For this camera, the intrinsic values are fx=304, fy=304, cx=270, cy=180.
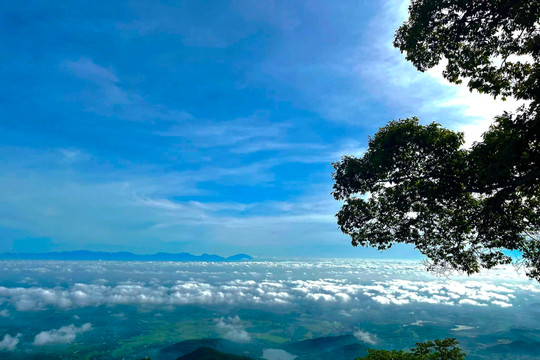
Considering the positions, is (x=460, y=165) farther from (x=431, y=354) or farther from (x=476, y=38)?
(x=431, y=354)

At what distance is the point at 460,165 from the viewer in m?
13.1

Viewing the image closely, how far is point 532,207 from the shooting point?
1409 cm

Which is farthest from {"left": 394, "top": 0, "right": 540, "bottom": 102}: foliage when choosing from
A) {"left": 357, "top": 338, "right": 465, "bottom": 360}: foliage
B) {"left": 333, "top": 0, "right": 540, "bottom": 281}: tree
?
{"left": 357, "top": 338, "right": 465, "bottom": 360}: foliage

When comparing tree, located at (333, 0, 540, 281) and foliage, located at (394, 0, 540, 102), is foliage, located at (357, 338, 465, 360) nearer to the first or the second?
tree, located at (333, 0, 540, 281)

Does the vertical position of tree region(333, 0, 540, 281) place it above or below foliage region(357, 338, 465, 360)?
above

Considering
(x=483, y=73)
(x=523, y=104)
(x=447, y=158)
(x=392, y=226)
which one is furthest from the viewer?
(x=392, y=226)

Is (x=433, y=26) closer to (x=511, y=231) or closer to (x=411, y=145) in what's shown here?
(x=411, y=145)

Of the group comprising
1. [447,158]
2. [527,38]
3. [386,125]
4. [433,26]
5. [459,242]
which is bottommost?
[459,242]

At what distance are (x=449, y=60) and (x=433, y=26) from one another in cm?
162

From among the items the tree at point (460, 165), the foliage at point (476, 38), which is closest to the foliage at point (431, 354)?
the tree at point (460, 165)

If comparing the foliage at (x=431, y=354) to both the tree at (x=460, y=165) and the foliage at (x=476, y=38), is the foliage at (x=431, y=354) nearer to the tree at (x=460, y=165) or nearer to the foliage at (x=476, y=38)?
the tree at (x=460, y=165)

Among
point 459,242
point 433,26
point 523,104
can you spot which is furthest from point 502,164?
point 459,242

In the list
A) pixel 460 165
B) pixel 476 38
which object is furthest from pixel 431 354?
pixel 476 38

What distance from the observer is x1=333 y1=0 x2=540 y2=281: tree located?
1052 centimetres
